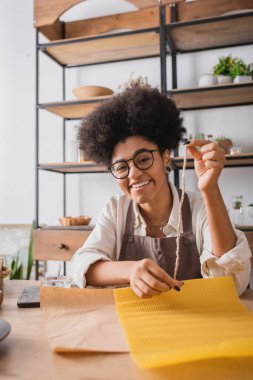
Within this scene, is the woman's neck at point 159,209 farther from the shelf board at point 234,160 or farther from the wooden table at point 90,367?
the shelf board at point 234,160

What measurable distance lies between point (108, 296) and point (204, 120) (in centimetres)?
206

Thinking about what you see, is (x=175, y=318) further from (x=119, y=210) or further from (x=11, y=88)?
(x=11, y=88)

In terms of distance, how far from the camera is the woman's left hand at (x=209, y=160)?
0.93 m

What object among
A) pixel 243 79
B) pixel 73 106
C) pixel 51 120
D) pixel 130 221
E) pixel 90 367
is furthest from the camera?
pixel 51 120

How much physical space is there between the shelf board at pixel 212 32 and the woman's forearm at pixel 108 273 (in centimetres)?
185

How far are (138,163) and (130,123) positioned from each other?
0.16 m

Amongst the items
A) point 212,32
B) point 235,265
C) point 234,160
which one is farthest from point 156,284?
point 212,32

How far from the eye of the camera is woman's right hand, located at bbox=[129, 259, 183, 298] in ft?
2.28

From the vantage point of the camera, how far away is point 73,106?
8.35 ft

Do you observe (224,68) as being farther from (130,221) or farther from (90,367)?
(90,367)

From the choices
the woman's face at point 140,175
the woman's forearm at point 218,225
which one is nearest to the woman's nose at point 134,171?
the woman's face at point 140,175

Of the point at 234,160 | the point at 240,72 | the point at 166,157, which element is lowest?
the point at 166,157

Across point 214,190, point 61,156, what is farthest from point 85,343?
point 61,156

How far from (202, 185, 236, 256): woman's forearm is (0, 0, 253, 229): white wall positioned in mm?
1604
